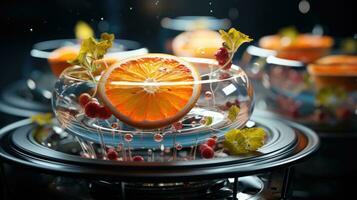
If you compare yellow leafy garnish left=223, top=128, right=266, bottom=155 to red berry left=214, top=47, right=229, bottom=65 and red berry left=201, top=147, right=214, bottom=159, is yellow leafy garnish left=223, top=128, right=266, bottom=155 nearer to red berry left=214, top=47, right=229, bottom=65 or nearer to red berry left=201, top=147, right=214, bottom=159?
red berry left=201, top=147, right=214, bottom=159

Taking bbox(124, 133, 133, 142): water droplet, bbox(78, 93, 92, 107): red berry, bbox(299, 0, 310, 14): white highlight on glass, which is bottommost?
bbox(124, 133, 133, 142): water droplet

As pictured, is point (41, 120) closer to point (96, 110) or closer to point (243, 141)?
point (96, 110)

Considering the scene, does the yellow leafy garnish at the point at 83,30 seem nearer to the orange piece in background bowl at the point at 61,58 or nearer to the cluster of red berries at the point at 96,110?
the orange piece in background bowl at the point at 61,58

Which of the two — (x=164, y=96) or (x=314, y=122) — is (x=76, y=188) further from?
(x=314, y=122)

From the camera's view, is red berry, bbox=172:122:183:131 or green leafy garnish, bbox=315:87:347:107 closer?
red berry, bbox=172:122:183:131

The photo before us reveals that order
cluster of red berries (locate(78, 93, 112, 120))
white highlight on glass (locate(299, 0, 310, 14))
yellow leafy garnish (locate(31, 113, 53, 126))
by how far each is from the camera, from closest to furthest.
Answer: cluster of red berries (locate(78, 93, 112, 120)) < yellow leafy garnish (locate(31, 113, 53, 126)) < white highlight on glass (locate(299, 0, 310, 14))

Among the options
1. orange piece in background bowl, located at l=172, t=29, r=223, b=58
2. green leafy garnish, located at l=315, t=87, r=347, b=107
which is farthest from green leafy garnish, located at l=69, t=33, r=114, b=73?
green leafy garnish, located at l=315, t=87, r=347, b=107

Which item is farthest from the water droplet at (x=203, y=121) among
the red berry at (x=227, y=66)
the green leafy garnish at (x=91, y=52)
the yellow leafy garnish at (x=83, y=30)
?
the yellow leafy garnish at (x=83, y=30)
